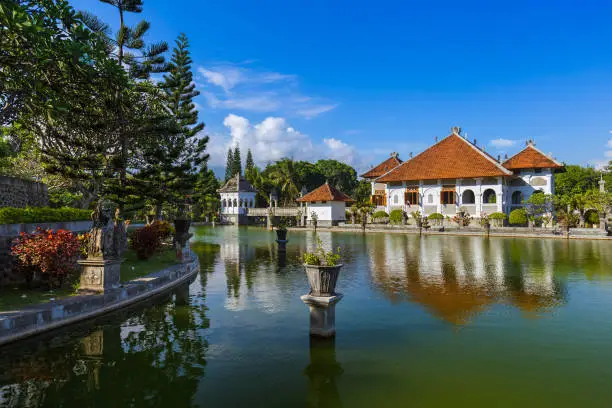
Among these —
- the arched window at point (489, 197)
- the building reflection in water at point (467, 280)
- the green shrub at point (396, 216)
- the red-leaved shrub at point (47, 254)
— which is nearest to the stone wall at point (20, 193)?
the red-leaved shrub at point (47, 254)

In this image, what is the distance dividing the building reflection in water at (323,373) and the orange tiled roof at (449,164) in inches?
1179

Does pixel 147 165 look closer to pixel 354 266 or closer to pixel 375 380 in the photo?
pixel 354 266

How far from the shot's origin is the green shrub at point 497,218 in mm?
30836

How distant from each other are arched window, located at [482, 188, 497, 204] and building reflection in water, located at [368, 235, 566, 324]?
53.2 ft

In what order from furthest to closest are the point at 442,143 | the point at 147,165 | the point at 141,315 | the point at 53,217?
the point at 442,143 → the point at 147,165 → the point at 53,217 → the point at 141,315

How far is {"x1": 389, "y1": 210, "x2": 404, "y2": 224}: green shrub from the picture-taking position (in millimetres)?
34969

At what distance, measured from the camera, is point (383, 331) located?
21.8 feet

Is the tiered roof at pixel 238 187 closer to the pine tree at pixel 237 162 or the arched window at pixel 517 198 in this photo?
the pine tree at pixel 237 162

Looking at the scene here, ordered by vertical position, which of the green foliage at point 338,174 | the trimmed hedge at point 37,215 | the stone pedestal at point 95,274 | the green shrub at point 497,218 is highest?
the green foliage at point 338,174

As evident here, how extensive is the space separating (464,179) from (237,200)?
2881 cm

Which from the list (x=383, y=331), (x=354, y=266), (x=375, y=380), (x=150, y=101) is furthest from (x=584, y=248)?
(x=150, y=101)

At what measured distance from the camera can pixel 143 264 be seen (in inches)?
480

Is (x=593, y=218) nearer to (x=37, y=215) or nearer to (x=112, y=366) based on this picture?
(x=112, y=366)

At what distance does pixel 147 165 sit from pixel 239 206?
3276 cm
